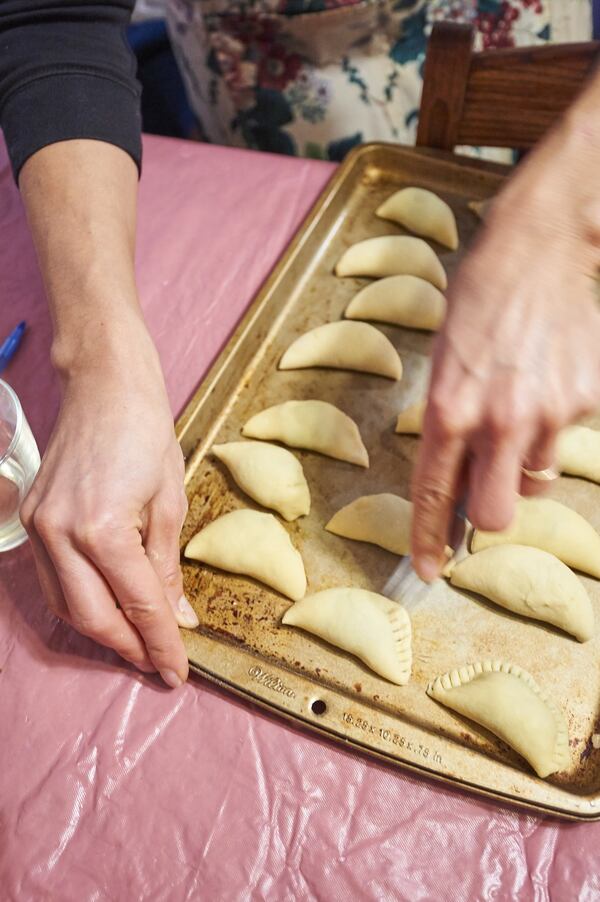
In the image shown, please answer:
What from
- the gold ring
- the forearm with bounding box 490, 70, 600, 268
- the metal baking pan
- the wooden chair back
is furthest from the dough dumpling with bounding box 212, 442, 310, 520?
the wooden chair back

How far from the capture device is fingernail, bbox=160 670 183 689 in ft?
2.90

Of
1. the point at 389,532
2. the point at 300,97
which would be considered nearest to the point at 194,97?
the point at 300,97

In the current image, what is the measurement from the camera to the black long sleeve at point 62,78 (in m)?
1.07

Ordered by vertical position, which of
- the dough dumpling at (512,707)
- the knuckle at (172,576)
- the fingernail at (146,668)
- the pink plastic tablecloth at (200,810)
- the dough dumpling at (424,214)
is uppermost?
the dough dumpling at (424,214)

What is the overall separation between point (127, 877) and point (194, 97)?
5.02 feet

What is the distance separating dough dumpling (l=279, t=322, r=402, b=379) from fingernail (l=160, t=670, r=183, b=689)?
1.73 ft

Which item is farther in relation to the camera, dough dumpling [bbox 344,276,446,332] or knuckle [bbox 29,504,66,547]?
dough dumpling [bbox 344,276,446,332]

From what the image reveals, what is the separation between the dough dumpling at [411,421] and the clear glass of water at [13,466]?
535 millimetres

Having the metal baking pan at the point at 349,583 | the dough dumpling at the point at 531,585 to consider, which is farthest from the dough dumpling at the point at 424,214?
the dough dumpling at the point at 531,585

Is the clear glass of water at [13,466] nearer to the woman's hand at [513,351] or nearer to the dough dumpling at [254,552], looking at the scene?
the dough dumpling at [254,552]

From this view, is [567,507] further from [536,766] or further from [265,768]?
[265,768]

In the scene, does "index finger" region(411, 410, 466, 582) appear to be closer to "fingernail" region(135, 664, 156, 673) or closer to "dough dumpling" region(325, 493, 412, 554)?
"dough dumpling" region(325, 493, 412, 554)

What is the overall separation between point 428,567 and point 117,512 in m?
0.35

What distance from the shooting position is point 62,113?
107 centimetres
